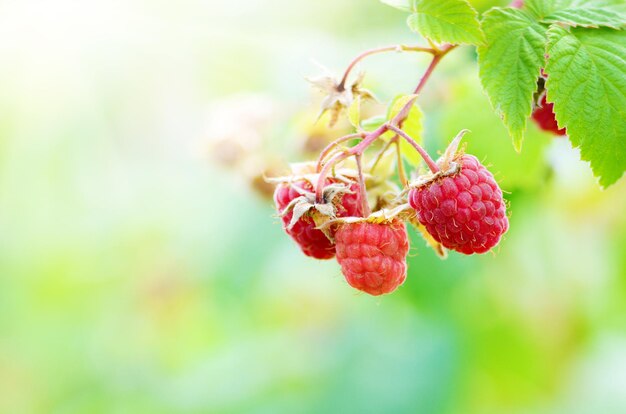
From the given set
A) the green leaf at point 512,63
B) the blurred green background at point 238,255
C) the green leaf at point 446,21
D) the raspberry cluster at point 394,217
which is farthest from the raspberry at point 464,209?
the blurred green background at point 238,255

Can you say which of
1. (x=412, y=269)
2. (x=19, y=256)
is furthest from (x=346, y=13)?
(x=19, y=256)

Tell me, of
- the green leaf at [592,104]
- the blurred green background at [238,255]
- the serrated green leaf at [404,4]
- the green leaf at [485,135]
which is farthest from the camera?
the blurred green background at [238,255]

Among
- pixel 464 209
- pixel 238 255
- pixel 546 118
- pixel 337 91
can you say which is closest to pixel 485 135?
pixel 546 118

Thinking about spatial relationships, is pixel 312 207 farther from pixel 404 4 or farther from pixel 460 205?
pixel 404 4

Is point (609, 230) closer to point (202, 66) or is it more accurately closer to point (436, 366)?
point (436, 366)

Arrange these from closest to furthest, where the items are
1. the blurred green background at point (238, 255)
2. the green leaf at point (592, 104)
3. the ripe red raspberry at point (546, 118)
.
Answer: the green leaf at point (592, 104), the ripe red raspberry at point (546, 118), the blurred green background at point (238, 255)

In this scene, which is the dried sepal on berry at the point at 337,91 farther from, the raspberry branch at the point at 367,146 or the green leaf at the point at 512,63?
the green leaf at the point at 512,63
